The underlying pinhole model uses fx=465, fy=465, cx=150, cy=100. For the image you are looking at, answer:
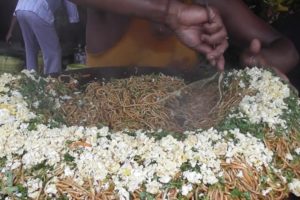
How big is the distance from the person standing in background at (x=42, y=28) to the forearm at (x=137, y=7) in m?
1.86

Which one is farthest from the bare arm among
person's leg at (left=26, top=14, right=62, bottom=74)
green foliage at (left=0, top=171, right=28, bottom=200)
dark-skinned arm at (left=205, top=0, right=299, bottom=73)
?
green foliage at (left=0, top=171, right=28, bottom=200)

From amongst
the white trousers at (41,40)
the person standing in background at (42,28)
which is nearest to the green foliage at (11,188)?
the person standing in background at (42,28)

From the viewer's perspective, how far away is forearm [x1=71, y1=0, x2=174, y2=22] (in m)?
1.82

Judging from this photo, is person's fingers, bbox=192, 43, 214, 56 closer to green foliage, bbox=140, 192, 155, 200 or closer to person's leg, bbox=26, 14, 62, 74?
green foliage, bbox=140, 192, 155, 200

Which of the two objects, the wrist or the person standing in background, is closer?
the wrist

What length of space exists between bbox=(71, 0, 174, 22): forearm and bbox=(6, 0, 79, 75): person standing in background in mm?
1863

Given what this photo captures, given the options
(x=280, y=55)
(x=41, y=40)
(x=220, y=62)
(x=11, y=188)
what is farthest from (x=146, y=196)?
(x=41, y=40)

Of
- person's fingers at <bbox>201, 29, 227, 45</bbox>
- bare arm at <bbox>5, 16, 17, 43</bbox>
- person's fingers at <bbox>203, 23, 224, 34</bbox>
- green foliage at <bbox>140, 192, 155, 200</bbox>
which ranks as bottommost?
bare arm at <bbox>5, 16, 17, 43</bbox>

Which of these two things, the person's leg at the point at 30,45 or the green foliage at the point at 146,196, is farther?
the person's leg at the point at 30,45

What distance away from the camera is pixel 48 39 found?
4.17 meters

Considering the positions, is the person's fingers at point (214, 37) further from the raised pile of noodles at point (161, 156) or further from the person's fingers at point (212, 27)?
the raised pile of noodles at point (161, 156)

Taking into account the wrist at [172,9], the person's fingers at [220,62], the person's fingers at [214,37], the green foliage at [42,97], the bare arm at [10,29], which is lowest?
the bare arm at [10,29]

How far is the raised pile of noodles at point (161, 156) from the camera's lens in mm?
1538

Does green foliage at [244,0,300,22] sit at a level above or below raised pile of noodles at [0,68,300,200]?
below
